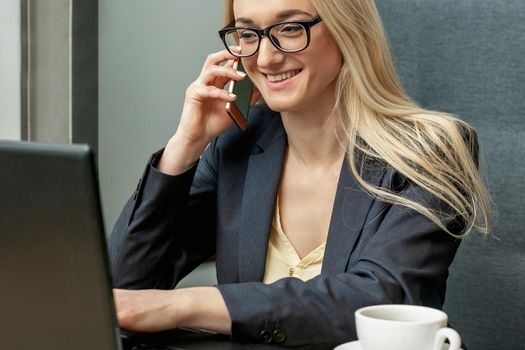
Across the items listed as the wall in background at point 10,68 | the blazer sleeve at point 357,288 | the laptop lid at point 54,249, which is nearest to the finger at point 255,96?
the blazer sleeve at point 357,288

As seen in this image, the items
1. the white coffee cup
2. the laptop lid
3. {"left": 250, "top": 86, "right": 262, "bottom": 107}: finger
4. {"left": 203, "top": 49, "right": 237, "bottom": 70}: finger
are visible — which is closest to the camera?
the laptop lid

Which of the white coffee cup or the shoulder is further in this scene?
the shoulder

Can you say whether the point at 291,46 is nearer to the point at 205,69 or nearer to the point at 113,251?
the point at 205,69

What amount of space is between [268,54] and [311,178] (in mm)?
285

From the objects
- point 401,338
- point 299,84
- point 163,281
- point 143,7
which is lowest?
point 163,281

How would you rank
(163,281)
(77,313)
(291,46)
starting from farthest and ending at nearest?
(163,281) → (291,46) → (77,313)

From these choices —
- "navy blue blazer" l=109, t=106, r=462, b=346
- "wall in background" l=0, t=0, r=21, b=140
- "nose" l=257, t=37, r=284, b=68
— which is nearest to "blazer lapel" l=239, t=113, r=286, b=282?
"navy blue blazer" l=109, t=106, r=462, b=346

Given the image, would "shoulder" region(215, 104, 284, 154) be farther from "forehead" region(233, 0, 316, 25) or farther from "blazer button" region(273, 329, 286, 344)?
"blazer button" region(273, 329, 286, 344)

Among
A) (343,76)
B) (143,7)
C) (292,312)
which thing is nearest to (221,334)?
(292,312)

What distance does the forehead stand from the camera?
5.33ft

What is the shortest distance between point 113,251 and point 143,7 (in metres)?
0.79

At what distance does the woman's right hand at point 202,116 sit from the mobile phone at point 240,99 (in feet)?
0.05

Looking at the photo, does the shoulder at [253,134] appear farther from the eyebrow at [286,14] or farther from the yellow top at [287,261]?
the eyebrow at [286,14]

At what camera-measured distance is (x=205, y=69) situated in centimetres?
178
